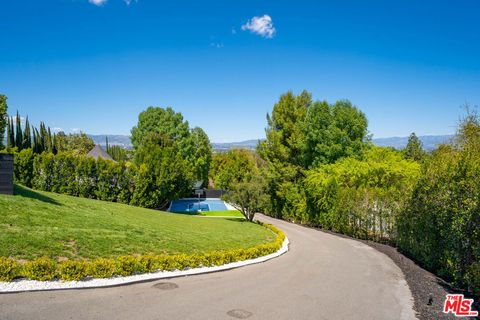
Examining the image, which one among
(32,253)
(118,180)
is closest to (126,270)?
(32,253)

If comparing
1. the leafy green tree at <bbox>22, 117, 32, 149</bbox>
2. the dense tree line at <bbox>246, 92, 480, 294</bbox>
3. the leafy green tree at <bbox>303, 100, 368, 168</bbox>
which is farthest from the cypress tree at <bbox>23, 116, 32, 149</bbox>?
the leafy green tree at <bbox>303, 100, 368, 168</bbox>

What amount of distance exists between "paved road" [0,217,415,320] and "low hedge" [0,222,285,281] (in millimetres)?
780

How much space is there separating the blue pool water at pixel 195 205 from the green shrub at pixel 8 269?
4139 centimetres

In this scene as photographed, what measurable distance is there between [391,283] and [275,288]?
5.45 meters

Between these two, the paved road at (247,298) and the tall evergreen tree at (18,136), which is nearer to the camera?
the paved road at (247,298)

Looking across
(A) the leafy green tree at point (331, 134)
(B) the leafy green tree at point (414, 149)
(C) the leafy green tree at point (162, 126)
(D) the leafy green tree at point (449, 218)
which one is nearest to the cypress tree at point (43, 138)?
(C) the leafy green tree at point (162, 126)

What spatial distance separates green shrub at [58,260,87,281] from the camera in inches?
413

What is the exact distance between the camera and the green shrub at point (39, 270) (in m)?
10.1

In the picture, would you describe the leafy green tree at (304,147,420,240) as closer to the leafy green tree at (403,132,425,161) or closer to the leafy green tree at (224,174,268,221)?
the leafy green tree at (224,174,268,221)

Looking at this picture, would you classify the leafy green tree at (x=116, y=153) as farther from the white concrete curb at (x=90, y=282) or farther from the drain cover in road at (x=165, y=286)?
the drain cover in road at (x=165, y=286)

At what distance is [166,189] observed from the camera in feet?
131

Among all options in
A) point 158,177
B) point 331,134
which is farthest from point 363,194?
point 158,177

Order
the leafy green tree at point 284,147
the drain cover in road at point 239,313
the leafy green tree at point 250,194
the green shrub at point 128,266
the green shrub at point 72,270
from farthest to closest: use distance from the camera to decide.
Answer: the leafy green tree at point 284,147, the leafy green tree at point 250,194, the green shrub at point 128,266, the green shrub at point 72,270, the drain cover in road at point 239,313

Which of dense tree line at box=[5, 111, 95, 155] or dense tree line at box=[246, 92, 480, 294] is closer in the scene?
dense tree line at box=[246, 92, 480, 294]
